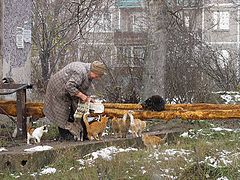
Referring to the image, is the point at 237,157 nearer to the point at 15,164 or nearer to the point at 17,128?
the point at 15,164

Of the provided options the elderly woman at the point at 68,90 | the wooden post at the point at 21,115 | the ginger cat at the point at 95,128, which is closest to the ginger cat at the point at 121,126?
the ginger cat at the point at 95,128

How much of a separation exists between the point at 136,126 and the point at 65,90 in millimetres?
1538

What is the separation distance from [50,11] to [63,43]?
1286mm

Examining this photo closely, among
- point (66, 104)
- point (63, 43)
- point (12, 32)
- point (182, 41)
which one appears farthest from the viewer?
point (63, 43)

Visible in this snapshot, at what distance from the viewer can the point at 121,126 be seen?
33.9 feet

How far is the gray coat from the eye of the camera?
963cm

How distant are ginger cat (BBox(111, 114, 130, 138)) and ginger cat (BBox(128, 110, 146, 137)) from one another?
0.09 m

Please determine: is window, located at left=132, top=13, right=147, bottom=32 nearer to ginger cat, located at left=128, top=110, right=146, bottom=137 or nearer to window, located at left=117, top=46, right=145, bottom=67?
window, located at left=117, top=46, right=145, bottom=67

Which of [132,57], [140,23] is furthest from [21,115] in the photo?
[140,23]

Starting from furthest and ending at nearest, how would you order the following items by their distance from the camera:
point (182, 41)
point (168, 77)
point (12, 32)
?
point (182, 41) → point (168, 77) → point (12, 32)

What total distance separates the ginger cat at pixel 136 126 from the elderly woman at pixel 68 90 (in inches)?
40.5

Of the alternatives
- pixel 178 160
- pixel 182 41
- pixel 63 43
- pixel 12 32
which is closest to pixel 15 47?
pixel 12 32

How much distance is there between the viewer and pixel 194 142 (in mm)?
10625

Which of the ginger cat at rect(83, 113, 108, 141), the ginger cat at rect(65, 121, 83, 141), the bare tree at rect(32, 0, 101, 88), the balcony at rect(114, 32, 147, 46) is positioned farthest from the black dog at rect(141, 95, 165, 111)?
the bare tree at rect(32, 0, 101, 88)
